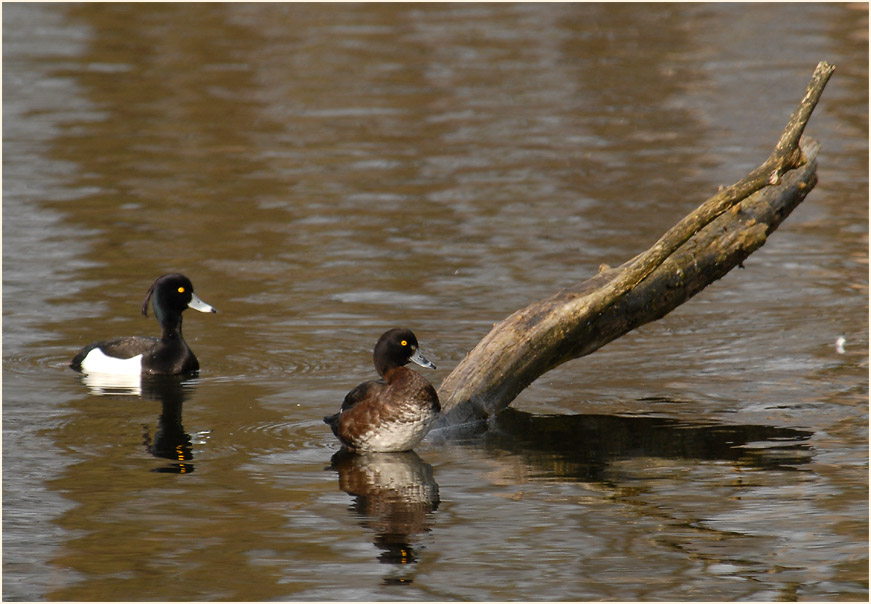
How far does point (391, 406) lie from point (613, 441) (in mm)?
1554

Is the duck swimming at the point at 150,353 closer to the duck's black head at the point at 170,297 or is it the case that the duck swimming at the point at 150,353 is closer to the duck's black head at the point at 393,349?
the duck's black head at the point at 170,297

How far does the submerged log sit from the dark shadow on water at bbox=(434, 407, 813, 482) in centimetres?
29

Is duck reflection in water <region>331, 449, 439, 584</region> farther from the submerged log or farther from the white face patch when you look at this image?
the white face patch

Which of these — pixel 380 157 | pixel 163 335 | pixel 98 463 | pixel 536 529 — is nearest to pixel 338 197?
pixel 380 157

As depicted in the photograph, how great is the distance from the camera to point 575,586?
23.2 feet

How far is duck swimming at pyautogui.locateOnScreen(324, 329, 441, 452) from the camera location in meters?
8.84

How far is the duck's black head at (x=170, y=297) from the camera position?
39.5 ft

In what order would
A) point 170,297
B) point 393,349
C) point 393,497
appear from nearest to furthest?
point 393,497 < point 393,349 < point 170,297

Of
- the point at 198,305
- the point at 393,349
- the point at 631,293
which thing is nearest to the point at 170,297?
the point at 198,305

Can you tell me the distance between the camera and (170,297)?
12.1 metres

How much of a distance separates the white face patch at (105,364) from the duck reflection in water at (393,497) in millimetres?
2971

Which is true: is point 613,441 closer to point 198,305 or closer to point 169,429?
point 169,429

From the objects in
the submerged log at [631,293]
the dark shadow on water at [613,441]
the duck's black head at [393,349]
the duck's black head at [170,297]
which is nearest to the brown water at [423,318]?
the dark shadow on water at [613,441]

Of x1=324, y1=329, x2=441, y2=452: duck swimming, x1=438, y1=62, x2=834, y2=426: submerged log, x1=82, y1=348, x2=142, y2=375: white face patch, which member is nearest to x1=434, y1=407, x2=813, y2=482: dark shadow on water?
x1=438, y1=62, x2=834, y2=426: submerged log
